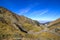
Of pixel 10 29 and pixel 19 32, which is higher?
pixel 10 29

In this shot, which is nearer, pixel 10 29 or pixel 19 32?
pixel 19 32

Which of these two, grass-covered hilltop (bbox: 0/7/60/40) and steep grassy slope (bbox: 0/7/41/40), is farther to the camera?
grass-covered hilltop (bbox: 0/7/60/40)

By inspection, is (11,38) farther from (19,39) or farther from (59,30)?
(59,30)

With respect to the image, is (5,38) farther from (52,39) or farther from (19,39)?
(52,39)

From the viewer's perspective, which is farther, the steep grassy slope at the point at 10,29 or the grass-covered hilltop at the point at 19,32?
the grass-covered hilltop at the point at 19,32

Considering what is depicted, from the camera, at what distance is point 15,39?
62.2m

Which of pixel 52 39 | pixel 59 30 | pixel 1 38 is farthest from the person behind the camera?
pixel 59 30

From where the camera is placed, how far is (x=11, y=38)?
6269 cm

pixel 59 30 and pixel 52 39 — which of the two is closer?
pixel 52 39

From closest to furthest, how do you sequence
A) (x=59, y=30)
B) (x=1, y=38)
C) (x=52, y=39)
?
(x=1, y=38)
(x=52, y=39)
(x=59, y=30)

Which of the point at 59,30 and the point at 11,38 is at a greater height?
the point at 59,30

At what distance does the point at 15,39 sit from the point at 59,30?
63.9 meters

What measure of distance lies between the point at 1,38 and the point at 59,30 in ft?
224

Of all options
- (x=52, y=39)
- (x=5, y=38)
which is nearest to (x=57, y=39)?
(x=52, y=39)
